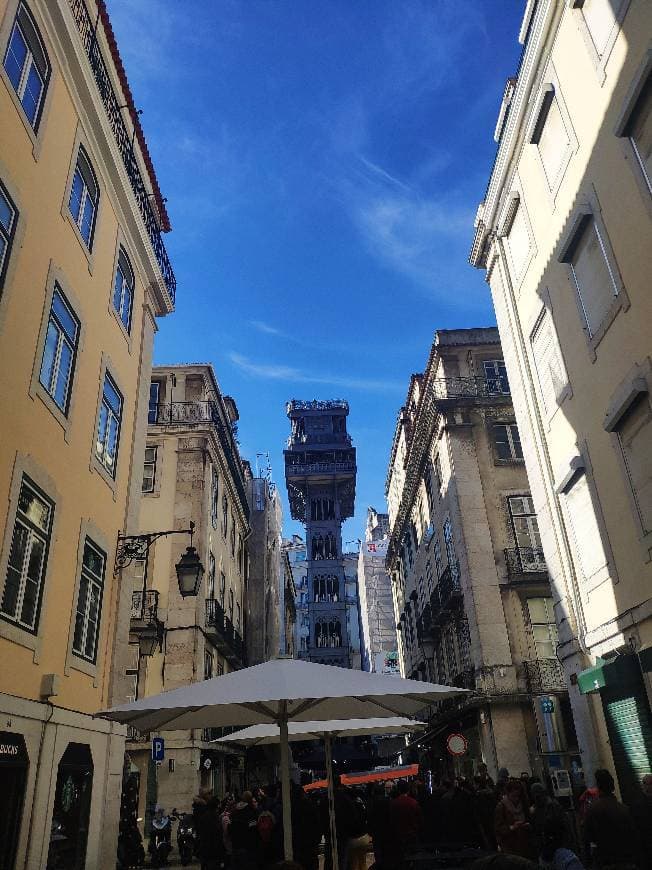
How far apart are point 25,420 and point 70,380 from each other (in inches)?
79.8

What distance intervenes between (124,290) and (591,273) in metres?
9.16

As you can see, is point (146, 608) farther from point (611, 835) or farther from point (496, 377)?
point (611, 835)

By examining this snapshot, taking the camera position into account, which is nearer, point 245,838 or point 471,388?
point 245,838

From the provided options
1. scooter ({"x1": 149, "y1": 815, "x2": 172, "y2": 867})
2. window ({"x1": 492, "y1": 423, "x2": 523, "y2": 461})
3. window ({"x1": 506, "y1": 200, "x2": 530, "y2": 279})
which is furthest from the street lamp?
window ({"x1": 492, "y1": 423, "x2": 523, "y2": 461})

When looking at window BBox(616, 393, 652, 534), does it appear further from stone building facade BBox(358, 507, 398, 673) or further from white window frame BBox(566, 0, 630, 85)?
stone building facade BBox(358, 507, 398, 673)

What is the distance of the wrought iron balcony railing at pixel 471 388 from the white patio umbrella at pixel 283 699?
21.3 m

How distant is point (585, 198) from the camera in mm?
11250

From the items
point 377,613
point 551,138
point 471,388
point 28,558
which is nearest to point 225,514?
point 471,388

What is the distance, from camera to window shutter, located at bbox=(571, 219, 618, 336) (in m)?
10.7

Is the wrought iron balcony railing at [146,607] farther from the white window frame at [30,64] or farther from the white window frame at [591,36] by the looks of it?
the white window frame at [591,36]

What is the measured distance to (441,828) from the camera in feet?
33.8

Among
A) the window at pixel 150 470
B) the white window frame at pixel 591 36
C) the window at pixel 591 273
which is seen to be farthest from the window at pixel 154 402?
the white window frame at pixel 591 36

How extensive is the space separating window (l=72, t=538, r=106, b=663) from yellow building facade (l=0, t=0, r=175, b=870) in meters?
0.05

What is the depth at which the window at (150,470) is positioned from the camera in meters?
27.6
